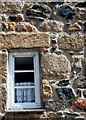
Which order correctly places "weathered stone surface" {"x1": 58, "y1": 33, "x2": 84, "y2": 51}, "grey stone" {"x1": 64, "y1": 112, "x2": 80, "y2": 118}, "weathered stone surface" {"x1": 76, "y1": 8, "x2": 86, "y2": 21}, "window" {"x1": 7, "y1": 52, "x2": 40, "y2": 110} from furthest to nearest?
1. "weathered stone surface" {"x1": 76, "y1": 8, "x2": 86, "y2": 21}
2. "weathered stone surface" {"x1": 58, "y1": 33, "x2": 84, "y2": 51}
3. "window" {"x1": 7, "y1": 52, "x2": 40, "y2": 110}
4. "grey stone" {"x1": 64, "y1": 112, "x2": 80, "y2": 118}

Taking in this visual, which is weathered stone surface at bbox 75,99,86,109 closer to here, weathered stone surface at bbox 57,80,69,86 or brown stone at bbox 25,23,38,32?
weathered stone surface at bbox 57,80,69,86

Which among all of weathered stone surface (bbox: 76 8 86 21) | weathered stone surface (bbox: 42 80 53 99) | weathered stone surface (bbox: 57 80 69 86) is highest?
weathered stone surface (bbox: 76 8 86 21)

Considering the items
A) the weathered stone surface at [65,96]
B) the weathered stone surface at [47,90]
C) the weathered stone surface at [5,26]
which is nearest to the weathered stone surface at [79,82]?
the weathered stone surface at [65,96]

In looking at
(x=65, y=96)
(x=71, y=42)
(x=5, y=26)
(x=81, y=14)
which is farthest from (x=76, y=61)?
(x=5, y=26)

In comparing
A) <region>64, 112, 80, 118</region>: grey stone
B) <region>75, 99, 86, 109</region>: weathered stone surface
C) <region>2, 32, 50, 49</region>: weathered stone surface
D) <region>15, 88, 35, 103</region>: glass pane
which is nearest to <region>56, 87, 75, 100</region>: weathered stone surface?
<region>75, 99, 86, 109</region>: weathered stone surface

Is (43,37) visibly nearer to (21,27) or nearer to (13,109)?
(21,27)

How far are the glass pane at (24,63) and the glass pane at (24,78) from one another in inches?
3.7

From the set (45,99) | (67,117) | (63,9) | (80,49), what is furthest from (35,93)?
(63,9)

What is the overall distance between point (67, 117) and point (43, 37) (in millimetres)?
1274

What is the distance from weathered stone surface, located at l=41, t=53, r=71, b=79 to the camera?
16.7 ft

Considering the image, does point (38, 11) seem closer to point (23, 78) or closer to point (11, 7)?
point (11, 7)

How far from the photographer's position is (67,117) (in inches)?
195

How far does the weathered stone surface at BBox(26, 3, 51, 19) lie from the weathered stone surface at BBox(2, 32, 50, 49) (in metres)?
0.30

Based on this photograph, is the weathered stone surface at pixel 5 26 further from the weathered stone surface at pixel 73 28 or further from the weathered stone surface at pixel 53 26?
the weathered stone surface at pixel 73 28
